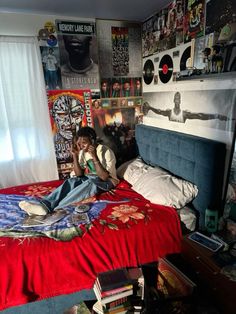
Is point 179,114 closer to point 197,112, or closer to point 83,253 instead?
point 197,112

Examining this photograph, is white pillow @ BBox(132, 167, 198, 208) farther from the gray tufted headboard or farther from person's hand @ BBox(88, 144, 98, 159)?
person's hand @ BBox(88, 144, 98, 159)

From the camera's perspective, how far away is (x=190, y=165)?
1887 mm

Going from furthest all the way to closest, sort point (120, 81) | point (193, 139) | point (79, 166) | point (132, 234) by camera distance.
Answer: point (120, 81)
point (79, 166)
point (193, 139)
point (132, 234)

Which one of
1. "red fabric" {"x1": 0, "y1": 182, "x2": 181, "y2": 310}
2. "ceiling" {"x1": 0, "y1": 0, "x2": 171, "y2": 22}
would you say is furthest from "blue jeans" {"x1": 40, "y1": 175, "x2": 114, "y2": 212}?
"ceiling" {"x1": 0, "y1": 0, "x2": 171, "y2": 22}

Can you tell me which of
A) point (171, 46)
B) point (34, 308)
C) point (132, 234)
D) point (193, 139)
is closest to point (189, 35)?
point (171, 46)

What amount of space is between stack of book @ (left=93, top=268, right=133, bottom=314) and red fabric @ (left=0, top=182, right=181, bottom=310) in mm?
222

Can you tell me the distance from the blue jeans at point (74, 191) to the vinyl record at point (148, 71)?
133 cm

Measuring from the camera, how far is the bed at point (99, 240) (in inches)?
52.6

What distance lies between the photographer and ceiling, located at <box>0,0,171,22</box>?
7.07 ft

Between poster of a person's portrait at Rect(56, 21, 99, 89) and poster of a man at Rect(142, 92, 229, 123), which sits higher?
poster of a person's portrait at Rect(56, 21, 99, 89)

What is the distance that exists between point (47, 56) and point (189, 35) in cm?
146

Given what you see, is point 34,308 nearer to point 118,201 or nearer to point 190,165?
point 118,201

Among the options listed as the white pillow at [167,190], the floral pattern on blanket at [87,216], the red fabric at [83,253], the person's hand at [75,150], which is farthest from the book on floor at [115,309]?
the person's hand at [75,150]

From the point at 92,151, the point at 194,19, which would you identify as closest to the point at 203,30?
the point at 194,19
